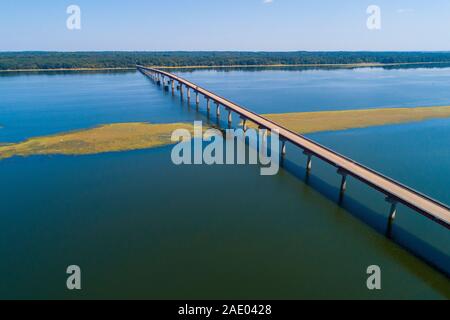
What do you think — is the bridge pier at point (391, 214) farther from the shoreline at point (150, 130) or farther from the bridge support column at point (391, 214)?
the shoreline at point (150, 130)

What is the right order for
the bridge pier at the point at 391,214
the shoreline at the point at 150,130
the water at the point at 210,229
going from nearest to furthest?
the water at the point at 210,229 < the bridge pier at the point at 391,214 < the shoreline at the point at 150,130

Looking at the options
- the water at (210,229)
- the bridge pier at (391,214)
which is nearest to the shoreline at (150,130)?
the water at (210,229)

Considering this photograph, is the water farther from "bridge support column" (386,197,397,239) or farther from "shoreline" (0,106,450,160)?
"shoreline" (0,106,450,160)

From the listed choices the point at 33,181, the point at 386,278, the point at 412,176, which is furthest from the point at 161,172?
the point at 412,176

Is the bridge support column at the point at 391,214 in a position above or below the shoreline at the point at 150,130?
below

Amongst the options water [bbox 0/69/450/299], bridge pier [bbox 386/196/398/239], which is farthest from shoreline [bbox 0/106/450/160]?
bridge pier [bbox 386/196/398/239]

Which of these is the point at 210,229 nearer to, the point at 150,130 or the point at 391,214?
the point at 391,214

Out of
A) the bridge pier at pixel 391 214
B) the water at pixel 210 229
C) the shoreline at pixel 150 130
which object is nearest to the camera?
the water at pixel 210 229

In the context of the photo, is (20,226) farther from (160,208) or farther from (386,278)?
(386,278)

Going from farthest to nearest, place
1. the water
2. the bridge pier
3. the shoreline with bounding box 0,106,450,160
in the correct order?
the shoreline with bounding box 0,106,450,160, the bridge pier, the water
